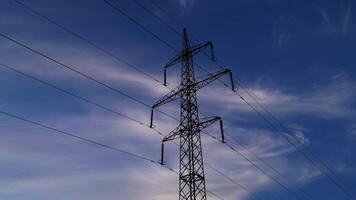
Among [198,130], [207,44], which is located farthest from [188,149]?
[207,44]

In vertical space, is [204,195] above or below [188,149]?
below

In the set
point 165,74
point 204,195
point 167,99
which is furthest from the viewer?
point 165,74

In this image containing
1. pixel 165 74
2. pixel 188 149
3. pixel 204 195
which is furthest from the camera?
pixel 165 74

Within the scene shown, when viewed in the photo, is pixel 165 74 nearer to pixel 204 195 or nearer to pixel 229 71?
pixel 229 71

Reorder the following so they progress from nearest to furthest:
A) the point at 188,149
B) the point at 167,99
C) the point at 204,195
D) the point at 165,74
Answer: the point at 204,195 → the point at 188,149 → the point at 167,99 → the point at 165,74

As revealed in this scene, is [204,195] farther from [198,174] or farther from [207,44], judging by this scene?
[207,44]

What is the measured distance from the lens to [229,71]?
3553cm

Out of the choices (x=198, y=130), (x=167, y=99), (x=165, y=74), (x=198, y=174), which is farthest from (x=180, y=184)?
(x=165, y=74)

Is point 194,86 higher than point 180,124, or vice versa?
point 194,86

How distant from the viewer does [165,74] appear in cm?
4116

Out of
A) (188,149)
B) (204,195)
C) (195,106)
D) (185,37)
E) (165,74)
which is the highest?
(185,37)

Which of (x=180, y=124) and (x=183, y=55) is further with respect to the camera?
(x=183, y=55)

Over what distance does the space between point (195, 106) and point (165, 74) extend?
5.50 metres

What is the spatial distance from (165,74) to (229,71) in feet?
24.7
